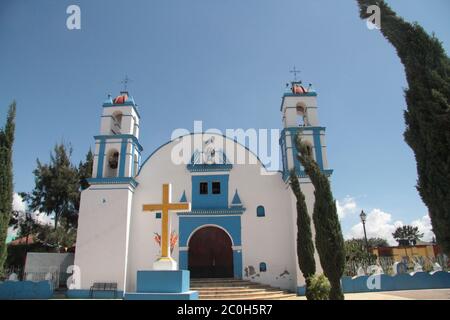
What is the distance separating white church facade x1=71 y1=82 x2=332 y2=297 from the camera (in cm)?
1579

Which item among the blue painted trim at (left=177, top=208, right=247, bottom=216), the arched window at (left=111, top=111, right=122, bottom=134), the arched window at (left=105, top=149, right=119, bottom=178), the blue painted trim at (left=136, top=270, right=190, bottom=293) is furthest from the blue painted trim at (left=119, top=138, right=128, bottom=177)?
the blue painted trim at (left=136, top=270, right=190, bottom=293)

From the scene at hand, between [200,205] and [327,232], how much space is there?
8.56 metres

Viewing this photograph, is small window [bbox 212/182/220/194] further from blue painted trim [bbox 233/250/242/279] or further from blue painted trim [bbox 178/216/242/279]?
blue painted trim [bbox 233/250/242/279]

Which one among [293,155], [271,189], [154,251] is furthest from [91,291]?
[293,155]

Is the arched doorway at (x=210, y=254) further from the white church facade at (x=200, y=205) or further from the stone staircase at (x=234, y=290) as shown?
the stone staircase at (x=234, y=290)

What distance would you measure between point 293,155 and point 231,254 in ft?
19.3

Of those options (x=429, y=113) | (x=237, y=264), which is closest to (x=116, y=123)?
(x=237, y=264)

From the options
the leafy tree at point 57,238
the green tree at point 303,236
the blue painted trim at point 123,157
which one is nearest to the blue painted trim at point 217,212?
the green tree at point 303,236

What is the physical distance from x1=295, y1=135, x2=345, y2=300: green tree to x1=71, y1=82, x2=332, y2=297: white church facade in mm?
5972

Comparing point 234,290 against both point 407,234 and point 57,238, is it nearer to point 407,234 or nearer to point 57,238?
point 57,238

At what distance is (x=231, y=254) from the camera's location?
648 inches

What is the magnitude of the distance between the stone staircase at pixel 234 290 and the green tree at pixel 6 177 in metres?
7.33

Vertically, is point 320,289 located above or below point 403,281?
above

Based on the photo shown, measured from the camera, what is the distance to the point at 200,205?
55.7 feet
